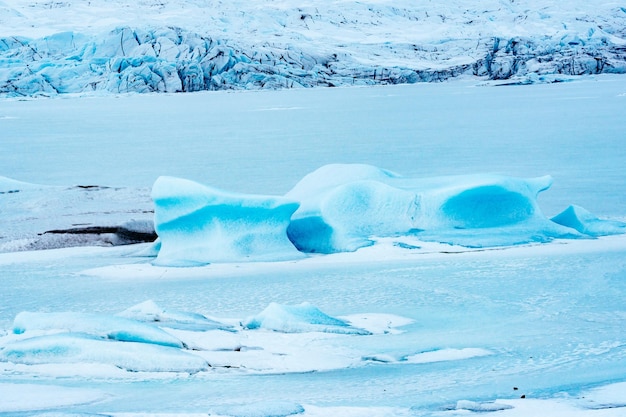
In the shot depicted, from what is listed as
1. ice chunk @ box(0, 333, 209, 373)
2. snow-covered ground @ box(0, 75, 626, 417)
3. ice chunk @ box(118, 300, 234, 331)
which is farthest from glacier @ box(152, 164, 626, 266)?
ice chunk @ box(0, 333, 209, 373)

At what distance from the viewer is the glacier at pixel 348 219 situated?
512cm

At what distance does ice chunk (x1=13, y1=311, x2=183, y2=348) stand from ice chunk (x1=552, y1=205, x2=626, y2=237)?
10.4 ft

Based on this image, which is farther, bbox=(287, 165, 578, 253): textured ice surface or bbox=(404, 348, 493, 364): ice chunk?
bbox=(287, 165, 578, 253): textured ice surface

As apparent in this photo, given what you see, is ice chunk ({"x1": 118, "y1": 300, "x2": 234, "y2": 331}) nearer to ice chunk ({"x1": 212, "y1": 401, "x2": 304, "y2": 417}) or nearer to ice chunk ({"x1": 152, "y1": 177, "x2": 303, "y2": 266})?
ice chunk ({"x1": 212, "y1": 401, "x2": 304, "y2": 417})

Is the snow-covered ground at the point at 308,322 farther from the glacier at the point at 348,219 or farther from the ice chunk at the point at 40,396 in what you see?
the glacier at the point at 348,219

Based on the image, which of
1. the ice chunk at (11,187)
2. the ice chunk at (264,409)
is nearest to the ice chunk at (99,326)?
the ice chunk at (264,409)

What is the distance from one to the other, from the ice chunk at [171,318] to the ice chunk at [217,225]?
1332 mm

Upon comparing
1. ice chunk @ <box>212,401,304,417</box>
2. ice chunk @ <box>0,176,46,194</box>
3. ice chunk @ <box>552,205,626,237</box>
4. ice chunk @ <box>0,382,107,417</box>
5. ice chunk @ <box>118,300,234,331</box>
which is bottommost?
ice chunk @ <box>0,176,46,194</box>

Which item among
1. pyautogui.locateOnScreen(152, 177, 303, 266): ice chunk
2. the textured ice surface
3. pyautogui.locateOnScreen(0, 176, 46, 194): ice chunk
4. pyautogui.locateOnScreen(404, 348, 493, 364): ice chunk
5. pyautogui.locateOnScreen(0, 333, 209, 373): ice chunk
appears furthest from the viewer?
pyautogui.locateOnScreen(0, 176, 46, 194): ice chunk

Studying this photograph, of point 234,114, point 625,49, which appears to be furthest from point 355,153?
point 625,49

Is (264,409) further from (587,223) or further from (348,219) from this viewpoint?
(587,223)

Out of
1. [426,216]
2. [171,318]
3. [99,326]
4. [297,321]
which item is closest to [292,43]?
[426,216]

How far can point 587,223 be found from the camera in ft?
18.8

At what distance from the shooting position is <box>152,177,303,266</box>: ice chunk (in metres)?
5.09
